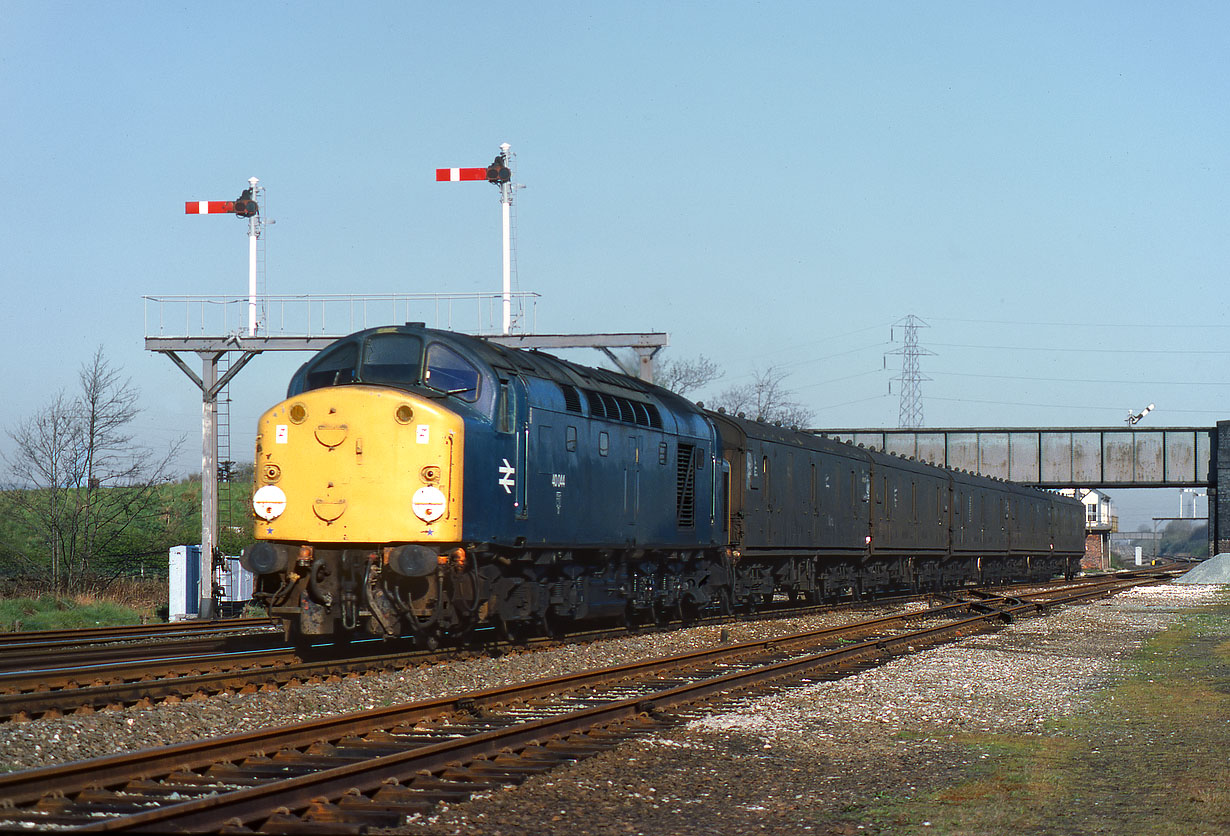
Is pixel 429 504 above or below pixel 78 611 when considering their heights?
above

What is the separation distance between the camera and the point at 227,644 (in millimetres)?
18172

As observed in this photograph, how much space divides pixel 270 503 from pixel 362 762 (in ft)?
24.1

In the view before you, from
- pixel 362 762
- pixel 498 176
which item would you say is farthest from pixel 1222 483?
pixel 362 762

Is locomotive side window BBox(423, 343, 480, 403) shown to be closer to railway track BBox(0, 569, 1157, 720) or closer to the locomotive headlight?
the locomotive headlight

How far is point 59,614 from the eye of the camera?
2628cm

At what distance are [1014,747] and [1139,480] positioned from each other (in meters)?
56.9

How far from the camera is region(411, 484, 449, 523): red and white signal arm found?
14234 millimetres

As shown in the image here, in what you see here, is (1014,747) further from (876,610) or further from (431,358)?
(876,610)

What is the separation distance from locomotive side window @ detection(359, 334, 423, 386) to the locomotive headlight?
5.52 ft

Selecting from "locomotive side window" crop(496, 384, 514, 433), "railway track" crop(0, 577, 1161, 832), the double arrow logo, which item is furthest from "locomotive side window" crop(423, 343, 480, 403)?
"railway track" crop(0, 577, 1161, 832)

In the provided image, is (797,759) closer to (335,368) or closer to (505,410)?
(505,410)

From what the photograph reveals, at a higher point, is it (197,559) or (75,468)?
(75,468)

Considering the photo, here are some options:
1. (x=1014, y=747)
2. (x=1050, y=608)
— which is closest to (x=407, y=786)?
(x=1014, y=747)

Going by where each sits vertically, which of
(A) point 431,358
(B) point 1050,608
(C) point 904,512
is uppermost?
(A) point 431,358
